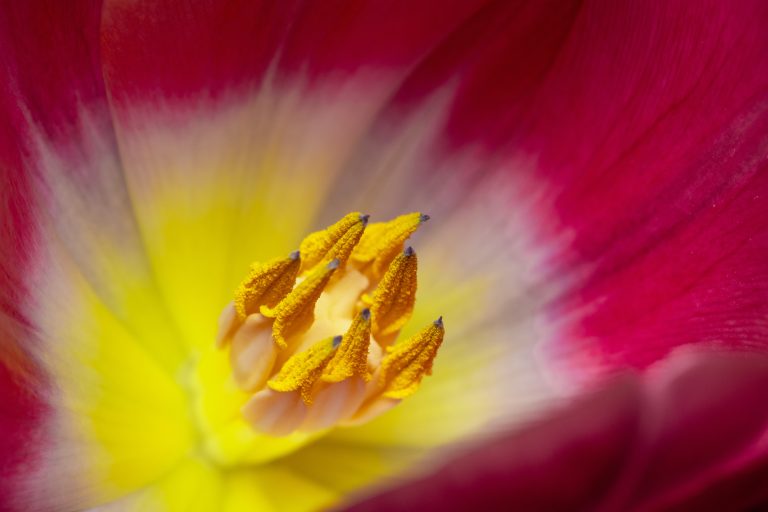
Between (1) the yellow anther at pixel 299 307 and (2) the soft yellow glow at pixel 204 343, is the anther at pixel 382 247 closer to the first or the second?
(2) the soft yellow glow at pixel 204 343

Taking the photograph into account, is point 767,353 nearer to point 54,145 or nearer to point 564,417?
point 564,417

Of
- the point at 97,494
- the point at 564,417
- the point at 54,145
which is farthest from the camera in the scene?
the point at 54,145

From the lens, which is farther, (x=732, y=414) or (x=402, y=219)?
(x=402, y=219)

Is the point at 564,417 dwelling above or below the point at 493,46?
below

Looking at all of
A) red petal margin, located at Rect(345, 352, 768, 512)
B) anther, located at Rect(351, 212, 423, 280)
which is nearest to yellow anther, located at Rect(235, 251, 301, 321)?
anther, located at Rect(351, 212, 423, 280)

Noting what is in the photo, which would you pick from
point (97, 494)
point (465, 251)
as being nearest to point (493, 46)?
point (465, 251)

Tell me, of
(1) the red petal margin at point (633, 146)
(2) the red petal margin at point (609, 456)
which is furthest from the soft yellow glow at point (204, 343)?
(2) the red petal margin at point (609, 456)
